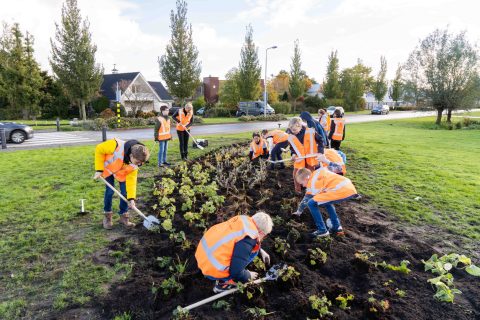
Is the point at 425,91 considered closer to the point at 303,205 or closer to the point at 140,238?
the point at 303,205

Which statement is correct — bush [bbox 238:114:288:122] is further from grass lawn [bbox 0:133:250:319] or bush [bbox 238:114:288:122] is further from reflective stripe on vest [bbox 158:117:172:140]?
grass lawn [bbox 0:133:250:319]

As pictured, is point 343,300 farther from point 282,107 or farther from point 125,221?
point 282,107

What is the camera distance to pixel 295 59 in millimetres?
40500

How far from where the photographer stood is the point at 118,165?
5.32 meters

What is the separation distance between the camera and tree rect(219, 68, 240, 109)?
38.3 m

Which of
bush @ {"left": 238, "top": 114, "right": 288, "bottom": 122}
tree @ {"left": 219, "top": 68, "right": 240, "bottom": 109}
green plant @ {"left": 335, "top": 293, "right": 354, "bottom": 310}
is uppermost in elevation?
tree @ {"left": 219, "top": 68, "right": 240, "bottom": 109}

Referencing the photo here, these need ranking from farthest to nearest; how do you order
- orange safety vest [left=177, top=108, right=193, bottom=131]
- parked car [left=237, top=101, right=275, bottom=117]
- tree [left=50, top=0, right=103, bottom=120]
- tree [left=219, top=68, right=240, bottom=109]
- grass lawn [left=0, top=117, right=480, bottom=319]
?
tree [left=219, top=68, right=240, bottom=109] → parked car [left=237, top=101, right=275, bottom=117] → tree [left=50, top=0, right=103, bottom=120] → orange safety vest [left=177, top=108, right=193, bottom=131] → grass lawn [left=0, top=117, right=480, bottom=319]

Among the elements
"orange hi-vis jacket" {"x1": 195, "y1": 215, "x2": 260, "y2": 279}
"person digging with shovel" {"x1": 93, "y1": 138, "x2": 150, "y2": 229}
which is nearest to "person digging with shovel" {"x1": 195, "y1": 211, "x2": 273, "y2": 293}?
"orange hi-vis jacket" {"x1": 195, "y1": 215, "x2": 260, "y2": 279}

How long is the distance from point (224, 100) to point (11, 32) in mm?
21520

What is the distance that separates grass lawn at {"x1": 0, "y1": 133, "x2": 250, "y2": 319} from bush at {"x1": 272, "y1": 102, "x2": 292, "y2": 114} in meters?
34.1

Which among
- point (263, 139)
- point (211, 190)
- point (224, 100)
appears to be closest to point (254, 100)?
point (224, 100)

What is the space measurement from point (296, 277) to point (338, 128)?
7.21 meters

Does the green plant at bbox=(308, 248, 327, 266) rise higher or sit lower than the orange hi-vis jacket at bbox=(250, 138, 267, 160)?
lower

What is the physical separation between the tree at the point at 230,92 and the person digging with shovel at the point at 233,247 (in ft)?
115
